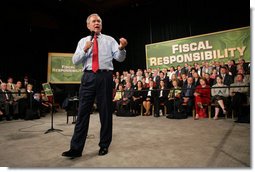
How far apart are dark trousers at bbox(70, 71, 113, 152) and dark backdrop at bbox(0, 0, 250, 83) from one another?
6.67 m

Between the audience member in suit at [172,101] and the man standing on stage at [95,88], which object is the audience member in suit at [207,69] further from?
the man standing on stage at [95,88]

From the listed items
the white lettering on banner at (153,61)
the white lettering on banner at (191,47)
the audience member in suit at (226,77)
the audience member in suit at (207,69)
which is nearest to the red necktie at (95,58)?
the audience member in suit at (226,77)

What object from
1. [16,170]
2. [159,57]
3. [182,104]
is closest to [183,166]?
[16,170]

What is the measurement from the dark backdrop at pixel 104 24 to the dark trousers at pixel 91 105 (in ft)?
21.9

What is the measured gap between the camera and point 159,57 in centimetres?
875

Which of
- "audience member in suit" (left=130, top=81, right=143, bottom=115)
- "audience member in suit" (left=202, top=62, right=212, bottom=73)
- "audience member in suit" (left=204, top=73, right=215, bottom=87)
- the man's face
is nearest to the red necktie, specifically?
the man's face

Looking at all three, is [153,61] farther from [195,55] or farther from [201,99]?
[201,99]

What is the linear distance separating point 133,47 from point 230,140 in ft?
24.6

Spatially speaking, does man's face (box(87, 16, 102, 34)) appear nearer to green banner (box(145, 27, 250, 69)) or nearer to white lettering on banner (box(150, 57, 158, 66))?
green banner (box(145, 27, 250, 69))

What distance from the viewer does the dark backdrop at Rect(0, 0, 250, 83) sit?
25.3 ft

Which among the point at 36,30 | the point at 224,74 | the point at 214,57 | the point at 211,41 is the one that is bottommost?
the point at 224,74

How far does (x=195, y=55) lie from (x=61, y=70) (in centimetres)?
482

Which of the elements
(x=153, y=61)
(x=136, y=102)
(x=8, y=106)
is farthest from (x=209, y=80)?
(x=8, y=106)

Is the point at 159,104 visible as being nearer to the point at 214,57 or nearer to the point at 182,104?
the point at 182,104
